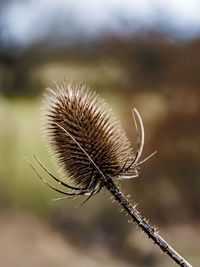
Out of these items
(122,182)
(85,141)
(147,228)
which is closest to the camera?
(147,228)

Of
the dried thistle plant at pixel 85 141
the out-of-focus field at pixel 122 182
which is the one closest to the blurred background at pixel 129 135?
the out-of-focus field at pixel 122 182

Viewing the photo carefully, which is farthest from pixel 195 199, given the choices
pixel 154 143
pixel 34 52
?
pixel 34 52

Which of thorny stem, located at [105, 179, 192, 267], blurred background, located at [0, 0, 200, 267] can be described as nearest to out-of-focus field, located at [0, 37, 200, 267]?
blurred background, located at [0, 0, 200, 267]

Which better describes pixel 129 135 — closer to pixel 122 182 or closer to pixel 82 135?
pixel 122 182

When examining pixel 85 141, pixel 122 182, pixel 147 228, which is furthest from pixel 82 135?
pixel 122 182

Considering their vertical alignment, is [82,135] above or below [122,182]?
below

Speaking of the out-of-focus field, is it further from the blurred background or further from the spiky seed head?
the spiky seed head
